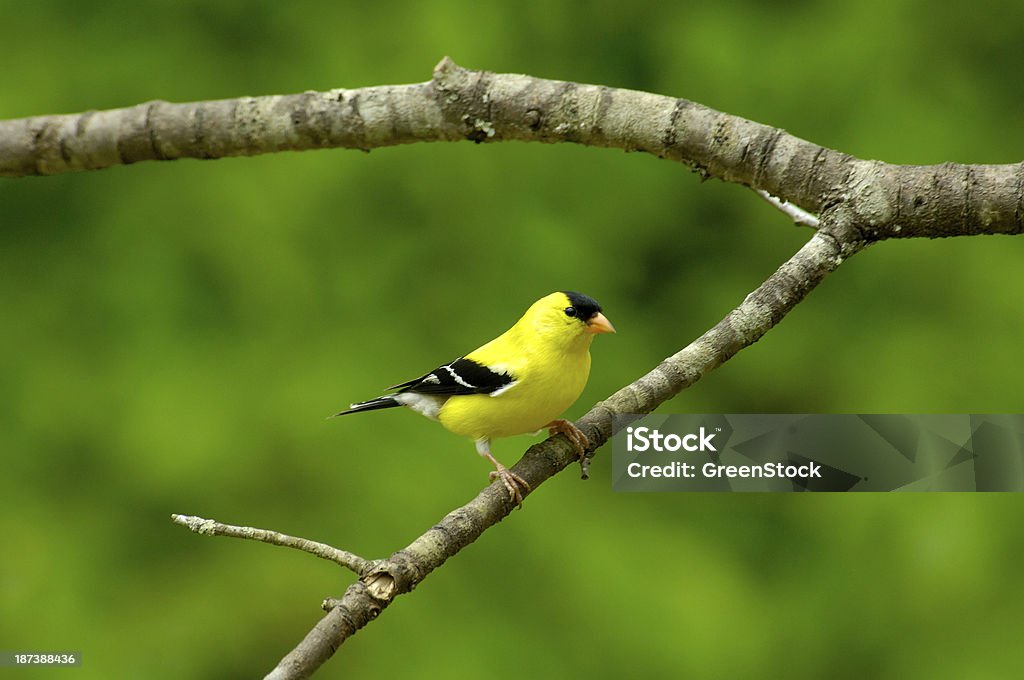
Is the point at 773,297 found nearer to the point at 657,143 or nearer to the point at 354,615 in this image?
the point at 657,143

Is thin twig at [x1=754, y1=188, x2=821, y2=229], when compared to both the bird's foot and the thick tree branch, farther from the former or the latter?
the bird's foot

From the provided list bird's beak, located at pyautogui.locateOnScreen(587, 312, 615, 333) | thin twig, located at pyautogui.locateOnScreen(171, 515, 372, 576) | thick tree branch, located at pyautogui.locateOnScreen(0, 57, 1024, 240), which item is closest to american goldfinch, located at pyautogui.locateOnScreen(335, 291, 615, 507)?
bird's beak, located at pyautogui.locateOnScreen(587, 312, 615, 333)

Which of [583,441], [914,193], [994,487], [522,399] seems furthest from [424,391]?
[994,487]

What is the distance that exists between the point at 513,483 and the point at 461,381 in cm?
29

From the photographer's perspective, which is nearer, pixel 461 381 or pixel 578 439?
pixel 578 439

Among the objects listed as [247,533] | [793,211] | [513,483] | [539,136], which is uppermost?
[539,136]

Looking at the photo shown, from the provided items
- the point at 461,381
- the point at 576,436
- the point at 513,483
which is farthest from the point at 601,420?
the point at 461,381

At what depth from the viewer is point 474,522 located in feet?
3.75

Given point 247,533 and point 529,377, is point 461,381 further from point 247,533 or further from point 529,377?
point 247,533

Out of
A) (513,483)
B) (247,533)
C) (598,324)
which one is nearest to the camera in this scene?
(247,533)

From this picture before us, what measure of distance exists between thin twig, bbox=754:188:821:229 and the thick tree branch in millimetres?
35

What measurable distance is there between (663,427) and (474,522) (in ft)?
1.55

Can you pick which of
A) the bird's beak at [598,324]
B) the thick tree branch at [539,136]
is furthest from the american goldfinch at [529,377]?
the thick tree branch at [539,136]

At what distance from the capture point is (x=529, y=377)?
1.50 meters
